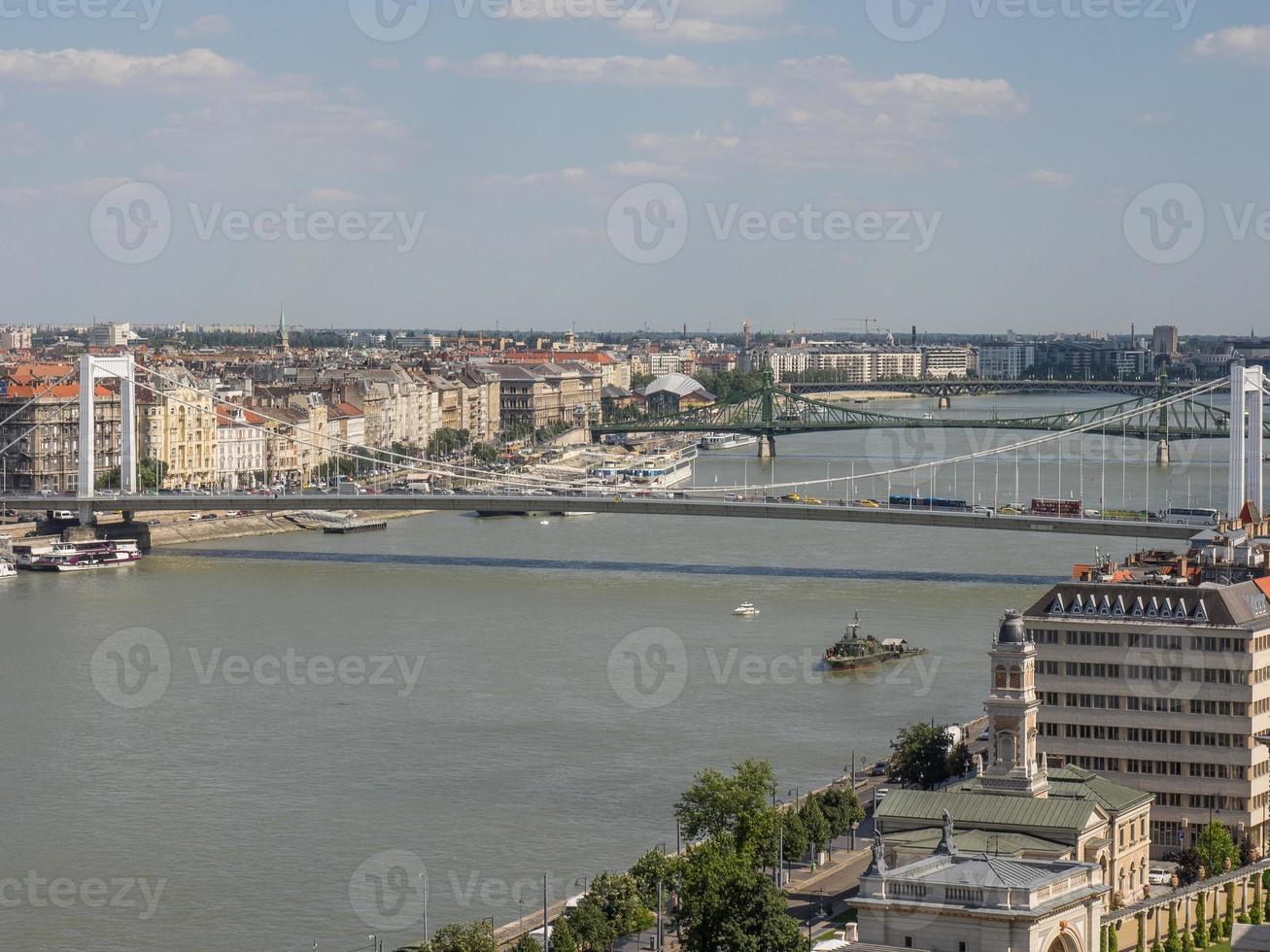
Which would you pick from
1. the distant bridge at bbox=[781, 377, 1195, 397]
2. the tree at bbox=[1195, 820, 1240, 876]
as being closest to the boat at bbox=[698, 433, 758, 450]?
the distant bridge at bbox=[781, 377, 1195, 397]

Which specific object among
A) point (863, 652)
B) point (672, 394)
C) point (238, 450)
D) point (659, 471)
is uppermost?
point (672, 394)

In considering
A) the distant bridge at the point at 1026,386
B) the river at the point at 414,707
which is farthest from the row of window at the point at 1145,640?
the distant bridge at the point at 1026,386

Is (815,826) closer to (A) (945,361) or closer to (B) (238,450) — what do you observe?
(B) (238,450)

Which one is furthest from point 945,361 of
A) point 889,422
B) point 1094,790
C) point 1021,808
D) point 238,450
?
point 1021,808

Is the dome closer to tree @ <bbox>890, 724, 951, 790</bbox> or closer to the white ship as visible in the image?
tree @ <bbox>890, 724, 951, 790</bbox>

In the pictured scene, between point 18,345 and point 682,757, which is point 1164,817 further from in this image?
point 18,345

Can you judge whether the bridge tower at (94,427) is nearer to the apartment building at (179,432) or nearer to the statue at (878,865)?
the apartment building at (179,432)

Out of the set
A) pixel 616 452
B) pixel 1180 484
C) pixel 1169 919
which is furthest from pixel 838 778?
pixel 616 452
